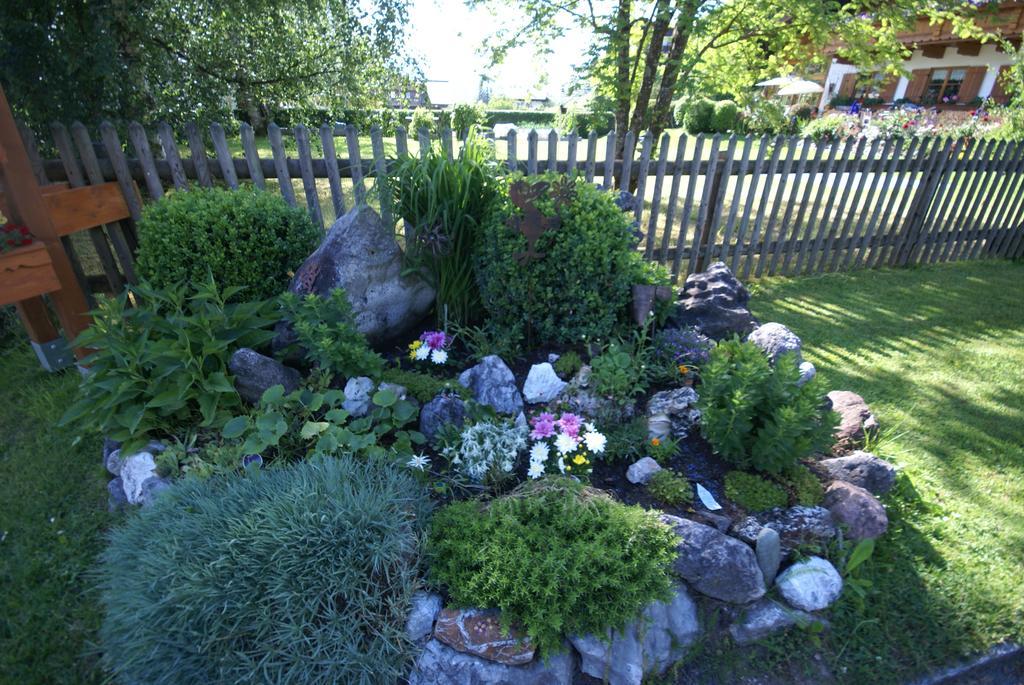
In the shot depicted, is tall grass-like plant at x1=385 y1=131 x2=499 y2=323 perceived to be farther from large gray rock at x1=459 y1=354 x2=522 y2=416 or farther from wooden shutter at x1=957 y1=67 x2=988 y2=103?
wooden shutter at x1=957 y1=67 x2=988 y2=103

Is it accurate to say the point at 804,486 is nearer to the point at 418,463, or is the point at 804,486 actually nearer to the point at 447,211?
the point at 418,463

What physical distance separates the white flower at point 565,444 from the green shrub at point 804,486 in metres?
1.05

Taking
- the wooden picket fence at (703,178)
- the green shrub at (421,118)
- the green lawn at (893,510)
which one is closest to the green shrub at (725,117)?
the wooden picket fence at (703,178)

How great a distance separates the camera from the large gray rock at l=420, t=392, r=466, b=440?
2775mm

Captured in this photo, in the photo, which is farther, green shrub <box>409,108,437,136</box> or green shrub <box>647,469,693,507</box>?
green shrub <box>409,108,437,136</box>

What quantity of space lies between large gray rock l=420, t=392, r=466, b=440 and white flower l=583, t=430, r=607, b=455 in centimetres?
66

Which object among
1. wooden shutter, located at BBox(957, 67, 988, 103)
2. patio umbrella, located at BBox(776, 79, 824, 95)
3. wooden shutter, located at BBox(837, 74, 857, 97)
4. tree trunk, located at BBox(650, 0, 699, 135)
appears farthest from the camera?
wooden shutter, located at BBox(837, 74, 857, 97)

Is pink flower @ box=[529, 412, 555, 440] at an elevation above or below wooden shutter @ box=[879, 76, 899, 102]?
below

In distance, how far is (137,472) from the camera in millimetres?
2686

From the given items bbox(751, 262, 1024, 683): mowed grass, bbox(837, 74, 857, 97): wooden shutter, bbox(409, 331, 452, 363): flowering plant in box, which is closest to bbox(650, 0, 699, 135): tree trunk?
bbox(751, 262, 1024, 683): mowed grass

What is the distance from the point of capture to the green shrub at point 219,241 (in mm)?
3324

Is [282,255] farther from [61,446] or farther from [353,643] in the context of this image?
[353,643]

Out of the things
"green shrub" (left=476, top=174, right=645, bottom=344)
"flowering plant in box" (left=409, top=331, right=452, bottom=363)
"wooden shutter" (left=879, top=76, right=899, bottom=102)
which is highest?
"wooden shutter" (left=879, top=76, right=899, bottom=102)

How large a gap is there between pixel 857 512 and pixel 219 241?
382 centimetres
